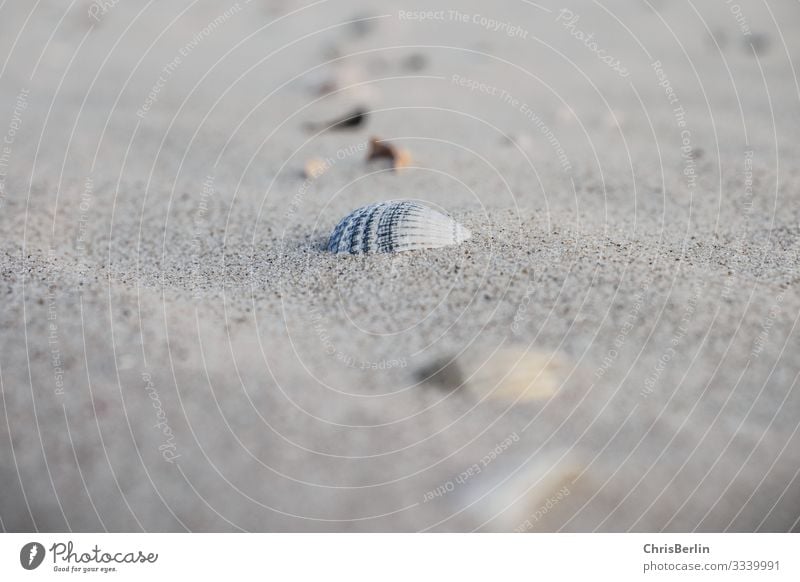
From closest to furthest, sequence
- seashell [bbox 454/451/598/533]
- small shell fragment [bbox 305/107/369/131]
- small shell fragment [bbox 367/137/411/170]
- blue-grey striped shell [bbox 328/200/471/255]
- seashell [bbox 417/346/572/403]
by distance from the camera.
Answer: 1. seashell [bbox 454/451/598/533]
2. seashell [bbox 417/346/572/403]
3. blue-grey striped shell [bbox 328/200/471/255]
4. small shell fragment [bbox 367/137/411/170]
5. small shell fragment [bbox 305/107/369/131]

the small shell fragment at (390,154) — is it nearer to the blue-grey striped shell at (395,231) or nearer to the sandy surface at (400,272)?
the sandy surface at (400,272)

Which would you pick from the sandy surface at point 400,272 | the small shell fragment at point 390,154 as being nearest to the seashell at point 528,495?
the sandy surface at point 400,272

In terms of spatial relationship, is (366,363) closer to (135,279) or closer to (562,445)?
(562,445)

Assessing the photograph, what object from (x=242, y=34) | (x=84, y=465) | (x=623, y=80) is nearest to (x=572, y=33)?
(x=623, y=80)

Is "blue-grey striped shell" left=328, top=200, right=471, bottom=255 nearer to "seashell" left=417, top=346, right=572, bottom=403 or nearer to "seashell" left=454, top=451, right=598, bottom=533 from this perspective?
"seashell" left=417, top=346, right=572, bottom=403

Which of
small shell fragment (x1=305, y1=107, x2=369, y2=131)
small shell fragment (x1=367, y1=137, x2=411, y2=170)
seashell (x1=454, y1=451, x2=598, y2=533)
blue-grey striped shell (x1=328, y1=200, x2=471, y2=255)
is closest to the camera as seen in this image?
A: seashell (x1=454, y1=451, x2=598, y2=533)

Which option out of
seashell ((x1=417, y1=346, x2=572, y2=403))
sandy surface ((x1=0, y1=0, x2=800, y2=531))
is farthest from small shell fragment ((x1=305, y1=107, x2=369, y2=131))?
seashell ((x1=417, y1=346, x2=572, y2=403))
